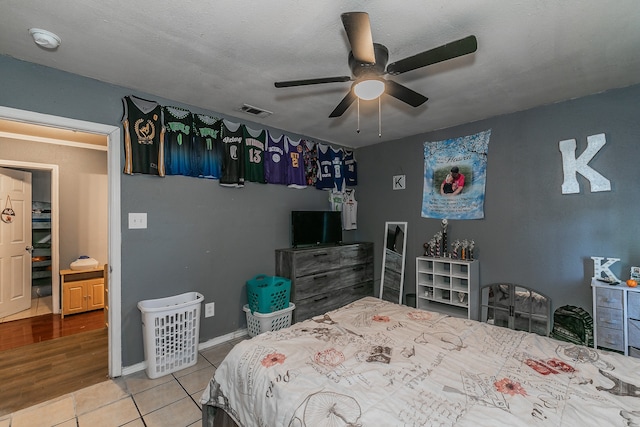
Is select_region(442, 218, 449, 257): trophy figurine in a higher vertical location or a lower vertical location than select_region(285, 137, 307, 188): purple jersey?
lower

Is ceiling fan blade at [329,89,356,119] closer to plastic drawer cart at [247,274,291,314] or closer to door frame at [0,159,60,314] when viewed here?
plastic drawer cart at [247,274,291,314]

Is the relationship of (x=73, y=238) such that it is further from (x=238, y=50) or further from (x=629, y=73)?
(x=629, y=73)

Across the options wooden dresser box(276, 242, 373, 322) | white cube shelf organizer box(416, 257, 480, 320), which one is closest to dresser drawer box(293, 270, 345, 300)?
wooden dresser box(276, 242, 373, 322)

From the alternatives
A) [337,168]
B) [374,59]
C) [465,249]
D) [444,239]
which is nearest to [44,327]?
[337,168]

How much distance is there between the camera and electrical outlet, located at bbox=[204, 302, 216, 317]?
289cm

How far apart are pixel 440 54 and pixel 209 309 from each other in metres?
2.91

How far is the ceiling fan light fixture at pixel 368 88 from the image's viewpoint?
5.41 feet

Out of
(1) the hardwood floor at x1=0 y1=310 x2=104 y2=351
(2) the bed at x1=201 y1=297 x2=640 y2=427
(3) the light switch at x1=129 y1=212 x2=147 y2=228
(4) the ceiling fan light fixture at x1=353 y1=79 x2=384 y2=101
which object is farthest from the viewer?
(1) the hardwood floor at x1=0 y1=310 x2=104 y2=351

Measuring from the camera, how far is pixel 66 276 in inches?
150

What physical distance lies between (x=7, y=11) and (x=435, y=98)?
2.94 metres

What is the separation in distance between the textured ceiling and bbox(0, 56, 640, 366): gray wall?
0.21m

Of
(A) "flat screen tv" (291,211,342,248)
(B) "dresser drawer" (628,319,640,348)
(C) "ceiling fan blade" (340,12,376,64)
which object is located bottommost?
(B) "dresser drawer" (628,319,640,348)

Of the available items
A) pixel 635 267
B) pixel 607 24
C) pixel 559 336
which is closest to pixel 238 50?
pixel 607 24

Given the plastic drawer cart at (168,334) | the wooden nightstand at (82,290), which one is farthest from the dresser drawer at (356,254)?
the wooden nightstand at (82,290)
